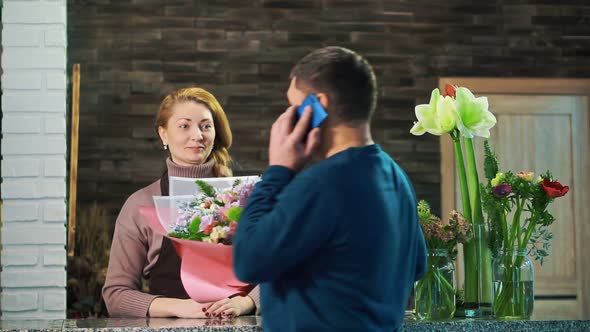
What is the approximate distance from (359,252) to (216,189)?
0.79 metres

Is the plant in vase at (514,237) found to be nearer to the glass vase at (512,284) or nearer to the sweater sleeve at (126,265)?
the glass vase at (512,284)

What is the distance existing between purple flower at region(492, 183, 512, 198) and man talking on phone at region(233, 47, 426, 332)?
81cm

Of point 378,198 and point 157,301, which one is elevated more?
point 378,198

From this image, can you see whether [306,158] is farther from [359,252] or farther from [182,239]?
[182,239]

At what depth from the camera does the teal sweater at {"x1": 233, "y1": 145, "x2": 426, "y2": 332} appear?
4.36ft

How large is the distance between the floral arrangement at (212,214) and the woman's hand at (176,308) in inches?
9.8

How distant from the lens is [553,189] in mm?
2203

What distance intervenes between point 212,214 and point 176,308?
0.38 m

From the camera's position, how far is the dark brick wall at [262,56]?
5.54m

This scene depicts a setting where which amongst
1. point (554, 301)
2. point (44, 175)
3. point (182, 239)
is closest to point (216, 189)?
point (182, 239)

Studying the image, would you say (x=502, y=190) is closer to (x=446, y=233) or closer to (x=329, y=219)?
(x=446, y=233)

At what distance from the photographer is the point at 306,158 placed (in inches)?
56.1

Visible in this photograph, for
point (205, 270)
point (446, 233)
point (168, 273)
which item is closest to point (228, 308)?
point (205, 270)

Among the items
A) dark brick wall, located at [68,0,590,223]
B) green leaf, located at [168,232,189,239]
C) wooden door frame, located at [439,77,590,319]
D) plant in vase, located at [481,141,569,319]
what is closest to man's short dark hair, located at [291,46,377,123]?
green leaf, located at [168,232,189,239]
